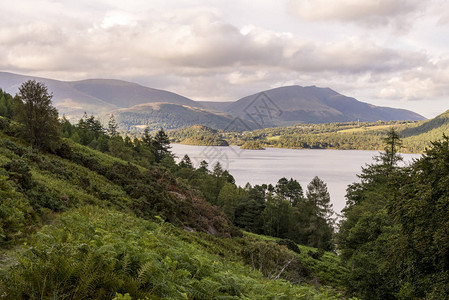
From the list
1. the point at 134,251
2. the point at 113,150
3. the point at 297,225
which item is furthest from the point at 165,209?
the point at 297,225

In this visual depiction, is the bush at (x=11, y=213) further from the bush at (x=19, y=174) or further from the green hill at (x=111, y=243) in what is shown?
the bush at (x=19, y=174)

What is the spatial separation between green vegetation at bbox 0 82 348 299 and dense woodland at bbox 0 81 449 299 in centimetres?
3

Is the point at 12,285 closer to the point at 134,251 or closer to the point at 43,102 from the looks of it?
the point at 134,251

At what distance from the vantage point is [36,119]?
23.9 meters

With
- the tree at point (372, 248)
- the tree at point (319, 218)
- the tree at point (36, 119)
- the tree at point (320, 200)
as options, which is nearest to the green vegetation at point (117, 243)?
the tree at point (36, 119)

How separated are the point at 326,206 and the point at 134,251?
63.1m

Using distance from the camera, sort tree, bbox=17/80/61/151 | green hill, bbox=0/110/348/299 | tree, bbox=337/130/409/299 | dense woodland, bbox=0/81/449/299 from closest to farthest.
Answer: green hill, bbox=0/110/348/299 → dense woodland, bbox=0/81/449/299 → tree, bbox=337/130/409/299 → tree, bbox=17/80/61/151

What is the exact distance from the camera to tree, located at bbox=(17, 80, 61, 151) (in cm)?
2375

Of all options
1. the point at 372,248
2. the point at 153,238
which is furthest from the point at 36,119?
the point at 372,248

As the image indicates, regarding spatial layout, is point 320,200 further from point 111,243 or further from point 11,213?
point 111,243

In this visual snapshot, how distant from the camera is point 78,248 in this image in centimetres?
509

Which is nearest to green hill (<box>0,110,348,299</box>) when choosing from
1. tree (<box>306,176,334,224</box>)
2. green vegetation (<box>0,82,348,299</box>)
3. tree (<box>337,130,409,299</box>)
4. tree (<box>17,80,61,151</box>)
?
green vegetation (<box>0,82,348,299</box>)

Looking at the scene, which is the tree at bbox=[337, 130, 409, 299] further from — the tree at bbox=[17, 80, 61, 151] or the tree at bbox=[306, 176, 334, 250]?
the tree at bbox=[17, 80, 61, 151]

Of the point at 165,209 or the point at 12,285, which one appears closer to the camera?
the point at 12,285
